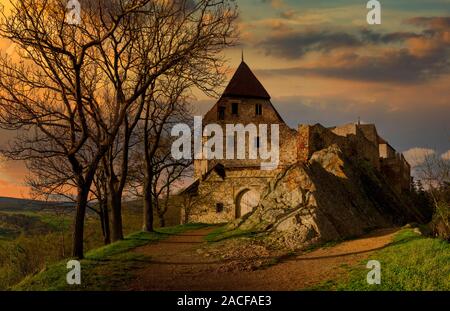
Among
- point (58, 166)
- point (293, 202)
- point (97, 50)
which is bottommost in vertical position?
point (293, 202)

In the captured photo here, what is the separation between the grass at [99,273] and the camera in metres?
14.2

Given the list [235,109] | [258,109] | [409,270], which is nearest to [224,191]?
[235,109]

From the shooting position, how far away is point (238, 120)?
55.3 m

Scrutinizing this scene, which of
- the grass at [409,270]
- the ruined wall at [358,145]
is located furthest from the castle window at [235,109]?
the grass at [409,270]

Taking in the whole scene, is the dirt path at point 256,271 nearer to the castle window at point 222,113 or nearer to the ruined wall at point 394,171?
the ruined wall at point 394,171

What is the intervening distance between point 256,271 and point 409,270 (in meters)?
4.66

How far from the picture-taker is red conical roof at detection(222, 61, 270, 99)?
5566 cm

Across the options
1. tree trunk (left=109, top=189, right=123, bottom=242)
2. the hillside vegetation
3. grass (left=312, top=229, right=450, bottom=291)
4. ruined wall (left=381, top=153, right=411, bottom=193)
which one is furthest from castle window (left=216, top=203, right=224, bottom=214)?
grass (left=312, top=229, right=450, bottom=291)

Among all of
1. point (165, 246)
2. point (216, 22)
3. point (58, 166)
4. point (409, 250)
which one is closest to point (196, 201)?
point (58, 166)

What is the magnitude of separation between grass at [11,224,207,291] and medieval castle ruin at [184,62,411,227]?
8954mm
